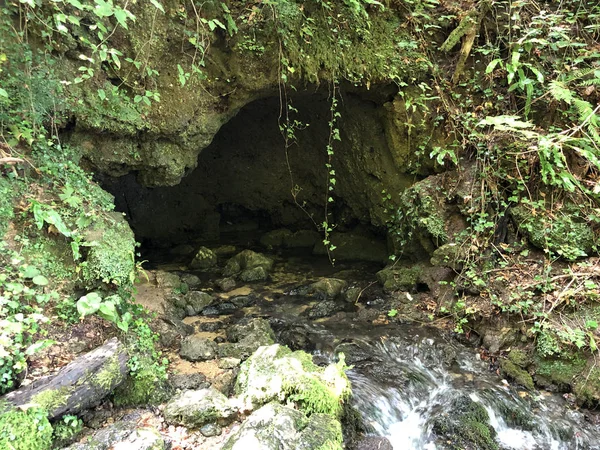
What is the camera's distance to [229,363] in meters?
4.44

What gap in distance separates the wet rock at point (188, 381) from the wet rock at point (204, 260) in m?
4.40

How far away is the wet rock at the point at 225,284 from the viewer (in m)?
7.12

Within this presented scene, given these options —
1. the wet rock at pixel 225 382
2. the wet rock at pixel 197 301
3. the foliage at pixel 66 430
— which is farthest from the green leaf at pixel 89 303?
the wet rock at pixel 197 301

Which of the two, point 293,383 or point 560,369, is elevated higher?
point 293,383

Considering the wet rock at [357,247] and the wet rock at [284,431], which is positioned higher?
the wet rock at [357,247]

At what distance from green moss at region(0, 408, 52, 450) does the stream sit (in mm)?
2590

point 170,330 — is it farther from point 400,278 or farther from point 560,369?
point 560,369

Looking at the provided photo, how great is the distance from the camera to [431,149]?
633 cm

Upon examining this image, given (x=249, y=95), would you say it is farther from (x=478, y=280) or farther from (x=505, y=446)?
(x=505, y=446)

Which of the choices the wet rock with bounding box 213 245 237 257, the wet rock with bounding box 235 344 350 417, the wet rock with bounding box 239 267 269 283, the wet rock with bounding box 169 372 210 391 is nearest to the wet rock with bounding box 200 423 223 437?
the wet rock with bounding box 235 344 350 417

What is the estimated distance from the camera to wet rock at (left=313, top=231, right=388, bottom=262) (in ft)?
27.5

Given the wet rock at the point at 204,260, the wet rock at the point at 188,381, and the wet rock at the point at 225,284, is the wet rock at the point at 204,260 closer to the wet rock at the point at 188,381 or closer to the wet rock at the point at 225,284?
the wet rock at the point at 225,284

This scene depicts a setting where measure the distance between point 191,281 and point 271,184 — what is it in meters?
3.96

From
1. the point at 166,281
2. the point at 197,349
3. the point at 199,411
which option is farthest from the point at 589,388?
the point at 166,281
